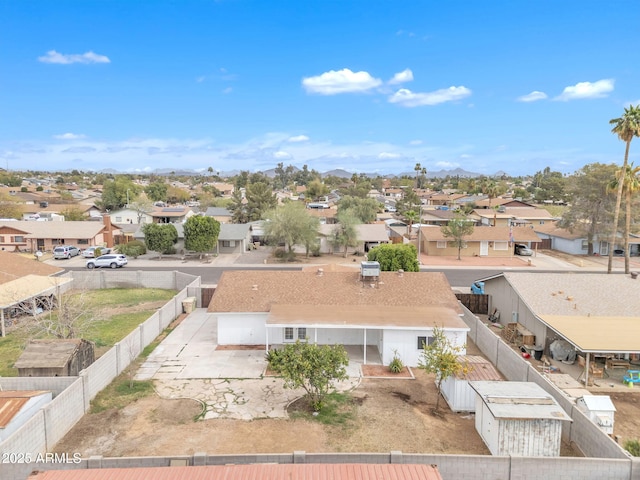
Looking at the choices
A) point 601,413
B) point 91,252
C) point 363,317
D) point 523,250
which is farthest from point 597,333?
point 91,252

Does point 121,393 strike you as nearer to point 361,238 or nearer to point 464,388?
point 464,388

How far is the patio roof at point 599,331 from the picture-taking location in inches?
762

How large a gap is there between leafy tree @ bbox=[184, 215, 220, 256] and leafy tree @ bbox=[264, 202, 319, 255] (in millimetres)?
6667

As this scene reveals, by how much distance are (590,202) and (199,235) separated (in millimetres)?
48937

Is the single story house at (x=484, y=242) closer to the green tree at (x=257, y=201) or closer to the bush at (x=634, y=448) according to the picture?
the green tree at (x=257, y=201)

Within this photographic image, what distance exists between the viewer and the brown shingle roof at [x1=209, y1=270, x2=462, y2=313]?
83.5 feet

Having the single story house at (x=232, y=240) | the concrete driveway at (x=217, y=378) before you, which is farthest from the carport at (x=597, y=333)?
the single story house at (x=232, y=240)

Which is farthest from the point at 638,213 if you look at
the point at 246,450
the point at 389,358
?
the point at 246,450

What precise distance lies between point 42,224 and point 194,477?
60322 millimetres

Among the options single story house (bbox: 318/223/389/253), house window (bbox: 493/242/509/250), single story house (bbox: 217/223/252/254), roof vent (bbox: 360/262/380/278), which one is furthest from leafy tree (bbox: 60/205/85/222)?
house window (bbox: 493/242/509/250)

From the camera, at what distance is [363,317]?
23.1m

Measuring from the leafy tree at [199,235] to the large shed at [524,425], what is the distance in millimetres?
42185

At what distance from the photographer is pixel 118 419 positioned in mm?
16625

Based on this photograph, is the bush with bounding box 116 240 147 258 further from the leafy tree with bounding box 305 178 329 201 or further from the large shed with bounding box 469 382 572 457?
the leafy tree with bounding box 305 178 329 201
